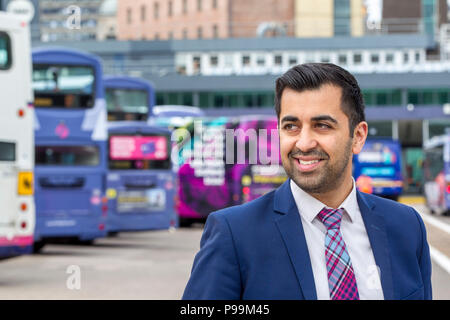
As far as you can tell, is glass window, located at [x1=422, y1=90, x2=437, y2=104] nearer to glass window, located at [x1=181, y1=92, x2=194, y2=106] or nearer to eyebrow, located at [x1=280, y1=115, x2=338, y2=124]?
glass window, located at [x1=181, y1=92, x2=194, y2=106]

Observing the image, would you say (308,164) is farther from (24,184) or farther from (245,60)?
(245,60)

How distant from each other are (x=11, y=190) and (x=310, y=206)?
1282 cm

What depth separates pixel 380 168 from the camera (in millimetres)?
41750

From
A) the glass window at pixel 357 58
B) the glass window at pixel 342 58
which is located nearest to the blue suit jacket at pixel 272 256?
the glass window at pixel 357 58

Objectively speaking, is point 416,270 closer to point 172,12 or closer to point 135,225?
point 135,225

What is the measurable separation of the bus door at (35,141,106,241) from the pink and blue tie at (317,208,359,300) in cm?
1713

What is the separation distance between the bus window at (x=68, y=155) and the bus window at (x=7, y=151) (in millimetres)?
4660

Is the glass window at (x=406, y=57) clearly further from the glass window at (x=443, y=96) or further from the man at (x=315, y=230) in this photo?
the man at (x=315, y=230)

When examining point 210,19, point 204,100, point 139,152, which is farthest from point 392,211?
point 210,19

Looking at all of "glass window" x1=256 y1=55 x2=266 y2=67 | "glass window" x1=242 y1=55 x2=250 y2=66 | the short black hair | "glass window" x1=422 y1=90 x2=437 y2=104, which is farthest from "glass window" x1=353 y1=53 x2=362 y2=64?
the short black hair

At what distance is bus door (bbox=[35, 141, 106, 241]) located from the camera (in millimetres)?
19656

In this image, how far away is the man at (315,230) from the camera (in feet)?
7.87

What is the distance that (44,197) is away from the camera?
19.8 meters

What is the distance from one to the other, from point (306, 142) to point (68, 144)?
1725cm
